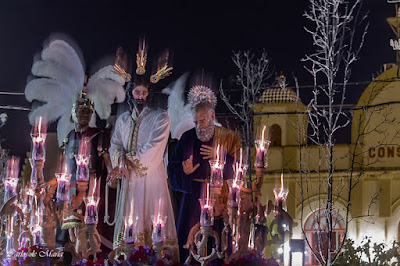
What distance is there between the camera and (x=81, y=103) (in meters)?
14.8

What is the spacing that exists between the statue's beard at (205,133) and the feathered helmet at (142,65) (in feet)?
3.29

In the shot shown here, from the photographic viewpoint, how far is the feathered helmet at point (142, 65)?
1441 centimetres

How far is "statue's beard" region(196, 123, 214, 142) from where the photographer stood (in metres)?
14.2

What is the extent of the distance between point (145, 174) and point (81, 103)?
1583mm

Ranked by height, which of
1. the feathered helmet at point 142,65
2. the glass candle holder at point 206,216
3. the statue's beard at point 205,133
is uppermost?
the feathered helmet at point 142,65

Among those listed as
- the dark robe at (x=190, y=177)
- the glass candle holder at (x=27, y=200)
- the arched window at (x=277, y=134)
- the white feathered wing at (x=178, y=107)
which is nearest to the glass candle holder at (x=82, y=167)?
the glass candle holder at (x=27, y=200)

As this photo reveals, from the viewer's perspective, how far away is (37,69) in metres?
17.5

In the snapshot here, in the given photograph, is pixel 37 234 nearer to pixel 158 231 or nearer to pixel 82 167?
pixel 82 167

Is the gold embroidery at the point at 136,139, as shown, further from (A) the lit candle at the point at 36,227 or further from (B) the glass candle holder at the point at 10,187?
(B) the glass candle holder at the point at 10,187

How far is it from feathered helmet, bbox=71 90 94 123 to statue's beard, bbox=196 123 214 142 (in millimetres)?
1802

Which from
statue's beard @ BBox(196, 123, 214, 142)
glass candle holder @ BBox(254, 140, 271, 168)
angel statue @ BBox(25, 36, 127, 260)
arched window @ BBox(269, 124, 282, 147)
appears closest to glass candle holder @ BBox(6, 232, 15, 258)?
angel statue @ BBox(25, 36, 127, 260)

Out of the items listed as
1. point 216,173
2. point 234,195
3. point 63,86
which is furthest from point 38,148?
point 63,86

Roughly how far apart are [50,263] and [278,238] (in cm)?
324

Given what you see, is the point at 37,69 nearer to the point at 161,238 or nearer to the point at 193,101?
the point at 193,101
